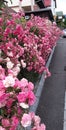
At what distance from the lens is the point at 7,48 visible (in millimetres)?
5215

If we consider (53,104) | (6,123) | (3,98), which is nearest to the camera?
(3,98)

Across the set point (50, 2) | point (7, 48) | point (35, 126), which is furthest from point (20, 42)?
point (50, 2)

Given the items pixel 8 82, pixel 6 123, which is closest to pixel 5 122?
pixel 6 123

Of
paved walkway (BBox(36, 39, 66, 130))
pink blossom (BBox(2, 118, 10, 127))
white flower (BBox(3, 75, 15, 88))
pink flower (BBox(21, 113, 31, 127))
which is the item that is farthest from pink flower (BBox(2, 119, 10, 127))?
paved walkway (BBox(36, 39, 66, 130))

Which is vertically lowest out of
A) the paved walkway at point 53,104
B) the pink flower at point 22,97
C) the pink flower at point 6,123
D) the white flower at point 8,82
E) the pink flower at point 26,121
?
the paved walkway at point 53,104

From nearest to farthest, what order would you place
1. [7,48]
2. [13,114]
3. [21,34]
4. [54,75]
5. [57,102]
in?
1. [13,114]
2. [7,48]
3. [21,34]
4. [57,102]
5. [54,75]

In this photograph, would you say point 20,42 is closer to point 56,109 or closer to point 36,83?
point 56,109

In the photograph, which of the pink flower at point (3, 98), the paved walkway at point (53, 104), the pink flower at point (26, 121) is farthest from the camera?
the paved walkway at point (53, 104)

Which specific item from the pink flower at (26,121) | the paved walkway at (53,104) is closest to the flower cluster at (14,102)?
the pink flower at (26,121)

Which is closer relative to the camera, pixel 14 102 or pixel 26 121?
pixel 26 121

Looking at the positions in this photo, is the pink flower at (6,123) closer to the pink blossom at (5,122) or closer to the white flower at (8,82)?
the pink blossom at (5,122)

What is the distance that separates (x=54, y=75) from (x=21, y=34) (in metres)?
5.60

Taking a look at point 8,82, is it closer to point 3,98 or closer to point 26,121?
point 3,98

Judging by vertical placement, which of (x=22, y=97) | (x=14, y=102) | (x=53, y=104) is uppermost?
(x=22, y=97)
